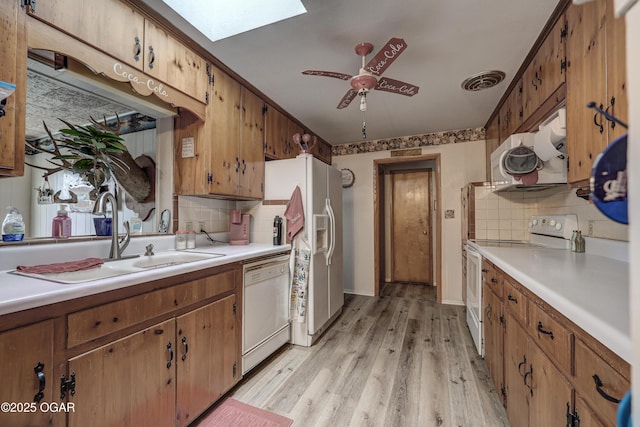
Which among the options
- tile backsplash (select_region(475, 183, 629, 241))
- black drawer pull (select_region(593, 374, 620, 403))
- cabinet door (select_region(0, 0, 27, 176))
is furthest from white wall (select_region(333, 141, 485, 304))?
cabinet door (select_region(0, 0, 27, 176))

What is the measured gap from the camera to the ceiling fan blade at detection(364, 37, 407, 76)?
147cm

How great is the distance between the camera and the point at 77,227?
163 cm

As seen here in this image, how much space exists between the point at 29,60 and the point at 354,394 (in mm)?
2583

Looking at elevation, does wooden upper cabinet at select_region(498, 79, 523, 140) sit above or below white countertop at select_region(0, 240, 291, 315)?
above

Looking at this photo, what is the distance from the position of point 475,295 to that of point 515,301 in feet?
3.66

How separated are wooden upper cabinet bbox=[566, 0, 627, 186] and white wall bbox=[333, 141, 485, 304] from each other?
84.7 inches

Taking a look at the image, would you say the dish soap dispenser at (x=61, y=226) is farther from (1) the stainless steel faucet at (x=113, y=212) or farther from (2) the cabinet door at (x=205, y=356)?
(2) the cabinet door at (x=205, y=356)

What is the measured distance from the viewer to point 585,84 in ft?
4.30

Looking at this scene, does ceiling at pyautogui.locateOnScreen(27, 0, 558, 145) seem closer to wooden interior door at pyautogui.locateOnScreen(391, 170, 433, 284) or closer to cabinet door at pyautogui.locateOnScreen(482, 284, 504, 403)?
cabinet door at pyautogui.locateOnScreen(482, 284, 504, 403)

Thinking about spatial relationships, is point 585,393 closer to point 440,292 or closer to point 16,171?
point 16,171

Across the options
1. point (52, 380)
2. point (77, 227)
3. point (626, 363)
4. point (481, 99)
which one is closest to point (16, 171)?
point (77, 227)

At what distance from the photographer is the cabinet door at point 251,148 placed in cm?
242

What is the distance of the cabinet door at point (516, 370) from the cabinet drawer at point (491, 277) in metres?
0.21

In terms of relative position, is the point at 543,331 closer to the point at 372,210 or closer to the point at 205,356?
the point at 205,356
